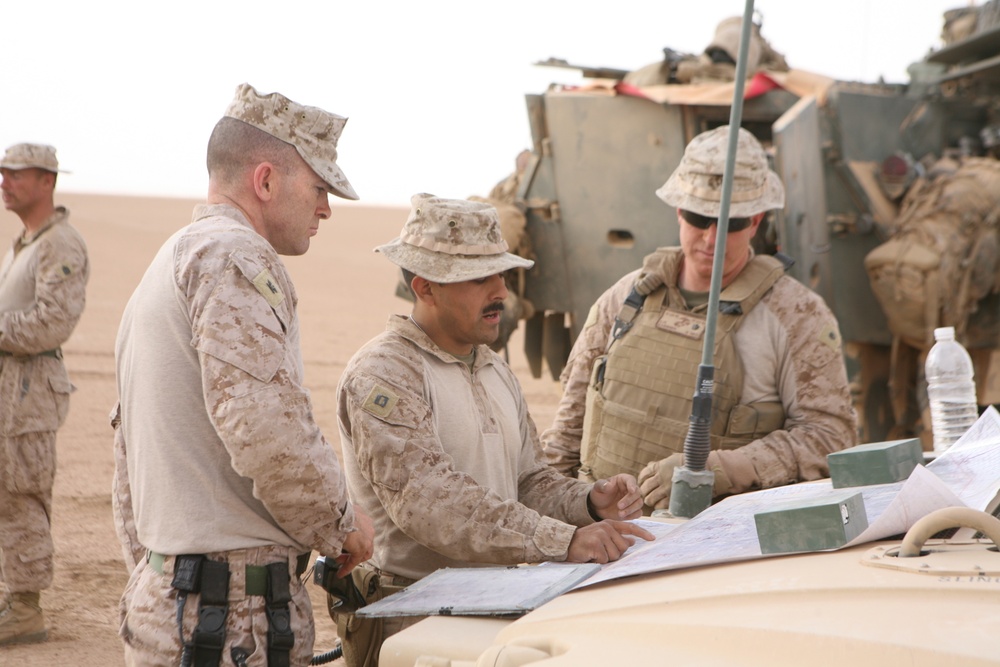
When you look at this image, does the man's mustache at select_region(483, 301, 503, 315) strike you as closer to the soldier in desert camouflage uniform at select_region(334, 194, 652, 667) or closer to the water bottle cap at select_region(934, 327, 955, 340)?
the soldier in desert camouflage uniform at select_region(334, 194, 652, 667)

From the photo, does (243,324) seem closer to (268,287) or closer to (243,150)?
(268,287)

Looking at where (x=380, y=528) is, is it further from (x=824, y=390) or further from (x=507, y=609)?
(x=824, y=390)

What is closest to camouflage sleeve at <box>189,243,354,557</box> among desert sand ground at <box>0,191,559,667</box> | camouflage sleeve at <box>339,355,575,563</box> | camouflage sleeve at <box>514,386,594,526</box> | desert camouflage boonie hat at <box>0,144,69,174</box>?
camouflage sleeve at <box>339,355,575,563</box>

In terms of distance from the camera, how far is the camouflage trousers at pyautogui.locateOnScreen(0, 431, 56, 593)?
5.55 meters

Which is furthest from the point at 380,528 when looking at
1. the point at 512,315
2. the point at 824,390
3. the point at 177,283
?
the point at 512,315

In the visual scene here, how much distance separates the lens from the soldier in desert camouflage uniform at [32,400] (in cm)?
557

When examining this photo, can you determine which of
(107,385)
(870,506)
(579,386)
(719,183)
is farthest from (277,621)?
(107,385)

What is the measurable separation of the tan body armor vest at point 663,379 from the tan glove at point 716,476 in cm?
22

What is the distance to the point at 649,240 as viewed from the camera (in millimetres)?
8164

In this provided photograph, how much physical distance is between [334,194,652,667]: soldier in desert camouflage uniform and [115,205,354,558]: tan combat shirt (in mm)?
330

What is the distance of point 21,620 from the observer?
561 cm

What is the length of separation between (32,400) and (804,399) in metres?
3.50

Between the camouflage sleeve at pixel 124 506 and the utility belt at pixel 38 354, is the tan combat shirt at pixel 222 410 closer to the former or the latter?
the camouflage sleeve at pixel 124 506

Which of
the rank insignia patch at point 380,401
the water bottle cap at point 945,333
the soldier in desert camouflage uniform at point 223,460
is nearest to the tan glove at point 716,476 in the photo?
the water bottle cap at point 945,333
